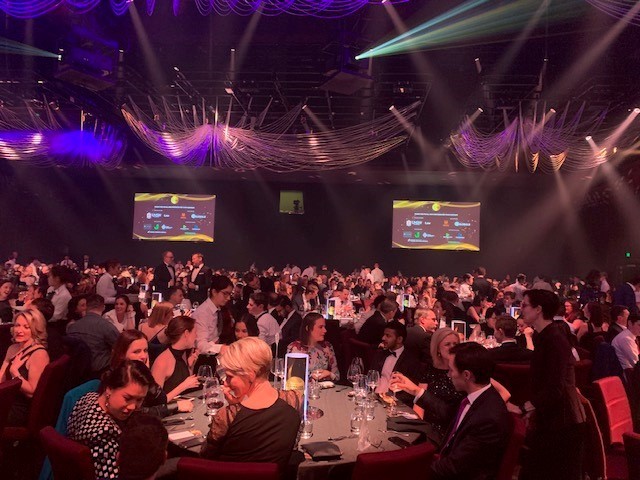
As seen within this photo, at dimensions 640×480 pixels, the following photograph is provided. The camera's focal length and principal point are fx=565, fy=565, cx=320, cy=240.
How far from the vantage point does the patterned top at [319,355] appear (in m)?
4.17

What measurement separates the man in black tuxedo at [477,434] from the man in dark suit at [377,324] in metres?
3.41

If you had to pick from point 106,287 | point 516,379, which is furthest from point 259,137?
point 516,379

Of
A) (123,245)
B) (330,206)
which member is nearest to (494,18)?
(330,206)

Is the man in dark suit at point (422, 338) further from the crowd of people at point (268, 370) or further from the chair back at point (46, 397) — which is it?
the chair back at point (46, 397)

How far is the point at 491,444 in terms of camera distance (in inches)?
101

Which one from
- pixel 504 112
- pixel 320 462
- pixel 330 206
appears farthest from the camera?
pixel 330 206

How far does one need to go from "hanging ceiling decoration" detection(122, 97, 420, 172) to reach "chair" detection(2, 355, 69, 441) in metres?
7.12

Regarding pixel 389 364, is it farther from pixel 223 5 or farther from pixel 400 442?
pixel 223 5

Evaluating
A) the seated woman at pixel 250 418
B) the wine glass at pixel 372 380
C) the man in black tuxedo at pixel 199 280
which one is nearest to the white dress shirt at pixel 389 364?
the wine glass at pixel 372 380

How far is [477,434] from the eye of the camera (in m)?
2.58

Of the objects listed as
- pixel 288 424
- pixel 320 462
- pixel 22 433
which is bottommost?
pixel 22 433

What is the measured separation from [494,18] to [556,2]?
28.2 inches

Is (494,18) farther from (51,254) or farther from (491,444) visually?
(51,254)

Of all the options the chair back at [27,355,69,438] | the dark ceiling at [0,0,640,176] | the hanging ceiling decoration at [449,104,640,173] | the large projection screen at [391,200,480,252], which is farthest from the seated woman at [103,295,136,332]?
the large projection screen at [391,200,480,252]
